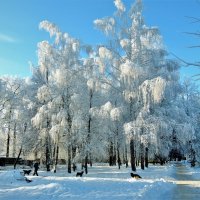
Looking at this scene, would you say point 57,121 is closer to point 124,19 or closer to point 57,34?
point 57,34

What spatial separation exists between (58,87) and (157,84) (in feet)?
32.6

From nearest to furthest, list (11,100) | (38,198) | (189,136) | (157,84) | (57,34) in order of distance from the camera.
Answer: (38,198)
(157,84)
(189,136)
(57,34)
(11,100)

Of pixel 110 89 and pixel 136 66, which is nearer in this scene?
pixel 136 66

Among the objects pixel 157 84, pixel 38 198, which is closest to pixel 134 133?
pixel 157 84

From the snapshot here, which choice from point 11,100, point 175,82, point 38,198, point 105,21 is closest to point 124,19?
point 105,21

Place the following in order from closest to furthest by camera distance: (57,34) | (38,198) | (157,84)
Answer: (38,198) → (157,84) → (57,34)

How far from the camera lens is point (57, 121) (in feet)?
118

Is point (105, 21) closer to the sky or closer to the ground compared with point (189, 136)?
closer to the sky

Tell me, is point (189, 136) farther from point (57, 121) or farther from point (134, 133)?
point (57, 121)

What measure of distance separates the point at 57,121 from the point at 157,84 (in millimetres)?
10873

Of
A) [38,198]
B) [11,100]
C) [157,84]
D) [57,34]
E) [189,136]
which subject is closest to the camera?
[38,198]

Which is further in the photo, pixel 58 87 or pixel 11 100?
pixel 11 100

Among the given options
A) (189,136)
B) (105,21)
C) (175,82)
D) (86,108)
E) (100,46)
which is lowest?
(189,136)

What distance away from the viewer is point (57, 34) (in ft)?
121
